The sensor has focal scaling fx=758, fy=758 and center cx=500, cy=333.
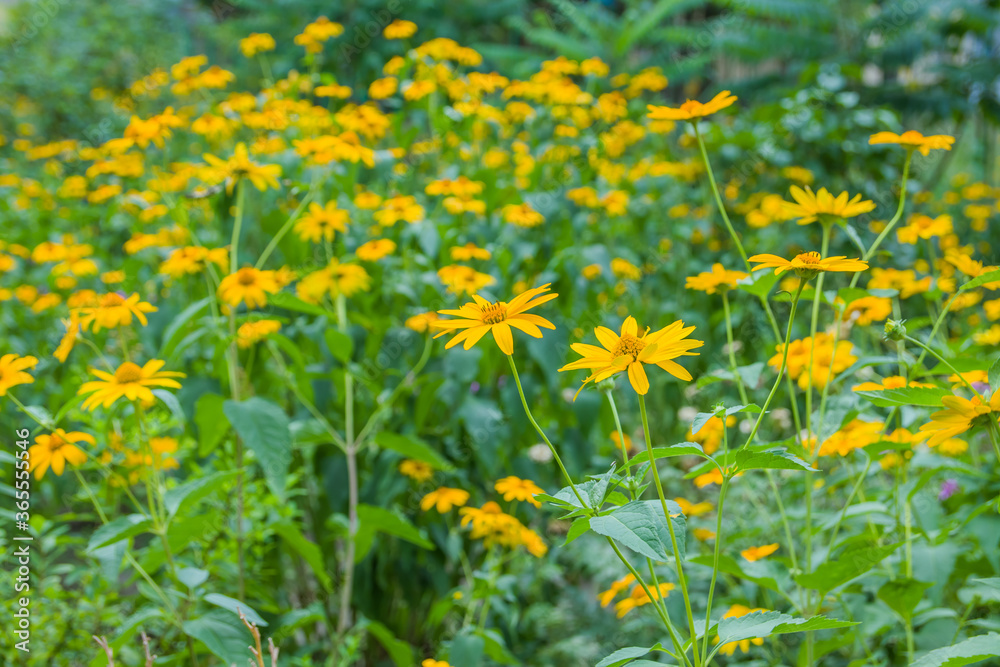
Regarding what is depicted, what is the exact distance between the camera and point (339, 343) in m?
1.40

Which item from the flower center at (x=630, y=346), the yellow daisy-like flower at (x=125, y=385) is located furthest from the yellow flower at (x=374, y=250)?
the flower center at (x=630, y=346)

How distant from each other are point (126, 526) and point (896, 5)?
5229 millimetres

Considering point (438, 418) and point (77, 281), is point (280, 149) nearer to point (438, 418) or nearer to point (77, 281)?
point (77, 281)

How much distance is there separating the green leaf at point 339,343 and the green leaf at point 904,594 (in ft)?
3.10

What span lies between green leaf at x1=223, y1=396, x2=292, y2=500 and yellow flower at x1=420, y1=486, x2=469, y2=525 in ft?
1.18

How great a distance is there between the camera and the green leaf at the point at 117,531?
101cm

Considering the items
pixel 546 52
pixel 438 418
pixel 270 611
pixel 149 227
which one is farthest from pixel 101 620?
pixel 546 52

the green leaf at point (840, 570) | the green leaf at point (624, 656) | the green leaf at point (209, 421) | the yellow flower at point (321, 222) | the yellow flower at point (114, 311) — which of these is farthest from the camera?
the yellow flower at point (321, 222)

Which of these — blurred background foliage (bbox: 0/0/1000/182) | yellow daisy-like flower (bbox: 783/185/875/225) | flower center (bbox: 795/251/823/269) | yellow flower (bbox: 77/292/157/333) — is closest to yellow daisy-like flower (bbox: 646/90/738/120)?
yellow daisy-like flower (bbox: 783/185/875/225)

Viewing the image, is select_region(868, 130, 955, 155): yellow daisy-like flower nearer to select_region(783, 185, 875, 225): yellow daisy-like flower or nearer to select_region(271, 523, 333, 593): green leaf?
select_region(783, 185, 875, 225): yellow daisy-like flower

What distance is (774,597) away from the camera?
54.5 inches

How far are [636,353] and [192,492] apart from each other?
71 centimetres

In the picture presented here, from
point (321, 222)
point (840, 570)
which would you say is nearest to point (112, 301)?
point (321, 222)

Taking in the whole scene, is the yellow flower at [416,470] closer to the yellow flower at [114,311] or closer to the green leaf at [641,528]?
the yellow flower at [114,311]
